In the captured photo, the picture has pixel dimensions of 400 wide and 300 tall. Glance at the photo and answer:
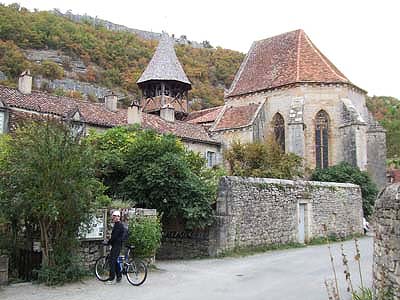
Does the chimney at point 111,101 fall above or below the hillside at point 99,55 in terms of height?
below

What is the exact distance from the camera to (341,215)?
834 inches

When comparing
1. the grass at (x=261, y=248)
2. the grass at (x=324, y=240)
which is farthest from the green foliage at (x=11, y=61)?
the grass at (x=261, y=248)

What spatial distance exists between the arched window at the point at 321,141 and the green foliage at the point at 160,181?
57.1ft

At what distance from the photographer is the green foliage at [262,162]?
72.7 ft

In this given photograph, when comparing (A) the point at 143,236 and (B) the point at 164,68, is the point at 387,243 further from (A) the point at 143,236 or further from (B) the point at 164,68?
(B) the point at 164,68

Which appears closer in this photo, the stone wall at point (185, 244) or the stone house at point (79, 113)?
the stone wall at point (185, 244)

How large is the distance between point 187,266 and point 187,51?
71.4 meters

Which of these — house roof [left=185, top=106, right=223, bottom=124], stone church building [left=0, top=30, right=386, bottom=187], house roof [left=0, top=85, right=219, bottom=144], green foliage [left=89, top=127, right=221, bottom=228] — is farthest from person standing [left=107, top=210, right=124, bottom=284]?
house roof [left=185, top=106, right=223, bottom=124]

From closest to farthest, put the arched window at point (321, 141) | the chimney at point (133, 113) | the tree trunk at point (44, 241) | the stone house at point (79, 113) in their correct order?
the tree trunk at point (44, 241)
the stone house at point (79, 113)
the chimney at point (133, 113)
the arched window at point (321, 141)

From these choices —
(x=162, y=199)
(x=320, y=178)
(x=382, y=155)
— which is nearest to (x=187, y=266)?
(x=162, y=199)

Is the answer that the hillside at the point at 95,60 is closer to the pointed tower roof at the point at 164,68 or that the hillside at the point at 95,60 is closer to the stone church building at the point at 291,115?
the pointed tower roof at the point at 164,68

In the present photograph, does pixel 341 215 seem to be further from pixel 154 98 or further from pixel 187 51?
pixel 187 51

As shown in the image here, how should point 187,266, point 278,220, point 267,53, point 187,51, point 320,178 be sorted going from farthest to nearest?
point 187,51
point 267,53
point 320,178
point 278,220
point 187,266

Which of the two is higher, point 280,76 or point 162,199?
point 280,76
